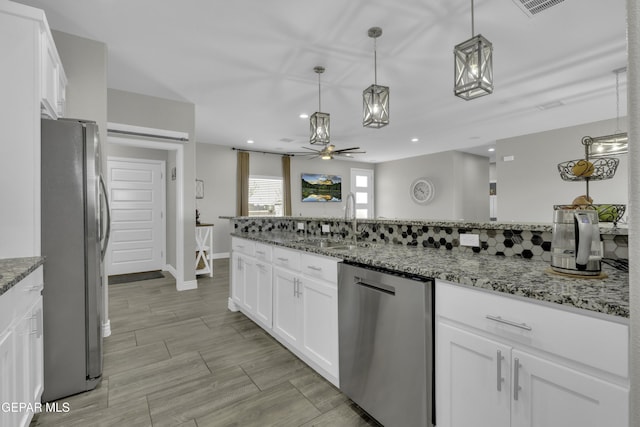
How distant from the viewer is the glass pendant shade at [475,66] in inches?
70.3

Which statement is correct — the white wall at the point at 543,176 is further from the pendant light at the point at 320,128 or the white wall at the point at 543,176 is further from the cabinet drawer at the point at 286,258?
the cabinet drawer at the point at 286,258

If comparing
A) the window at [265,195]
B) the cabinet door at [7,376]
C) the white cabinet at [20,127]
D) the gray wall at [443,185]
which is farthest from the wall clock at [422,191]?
the cabinet door at [7,376]

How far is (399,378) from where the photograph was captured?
4.68ft

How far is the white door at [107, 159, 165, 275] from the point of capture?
5.19m

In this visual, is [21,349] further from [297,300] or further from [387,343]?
[387,343]

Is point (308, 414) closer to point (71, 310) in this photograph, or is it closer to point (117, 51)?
point (71, 310)

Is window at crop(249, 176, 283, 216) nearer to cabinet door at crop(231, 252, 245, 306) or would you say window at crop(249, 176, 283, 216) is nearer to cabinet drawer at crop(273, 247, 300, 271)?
cabinet door at crop(231, 252, 245, 306)

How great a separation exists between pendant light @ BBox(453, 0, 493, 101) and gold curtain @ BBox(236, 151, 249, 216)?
604cm

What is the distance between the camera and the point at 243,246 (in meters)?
3.08

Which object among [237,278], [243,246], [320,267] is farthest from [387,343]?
[237,278]

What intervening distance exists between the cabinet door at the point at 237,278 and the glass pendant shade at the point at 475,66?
2495mm

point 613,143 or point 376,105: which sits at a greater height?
point 376,105

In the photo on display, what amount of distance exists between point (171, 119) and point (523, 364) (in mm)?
4561

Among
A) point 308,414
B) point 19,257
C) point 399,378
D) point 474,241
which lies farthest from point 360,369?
point 19,257
